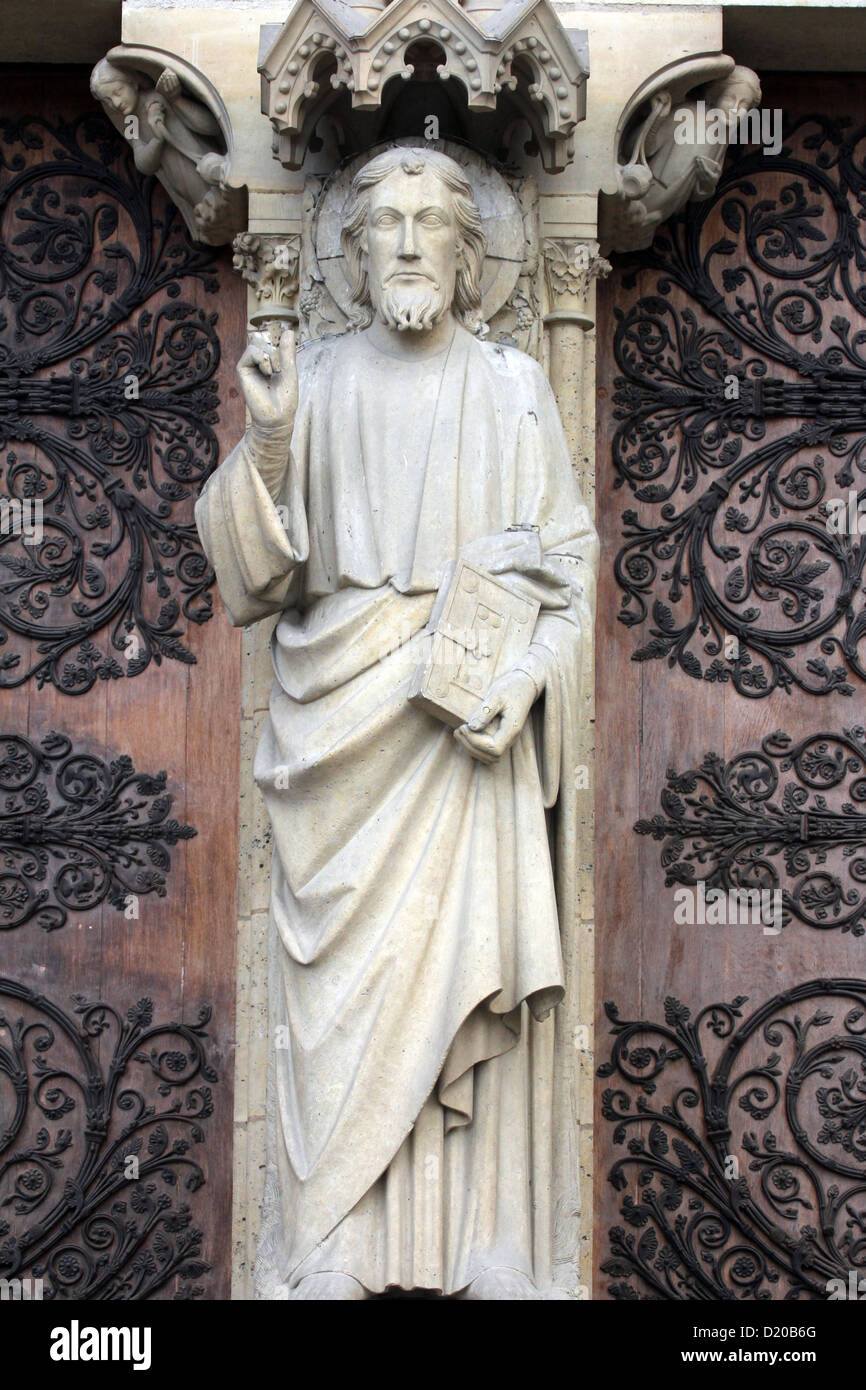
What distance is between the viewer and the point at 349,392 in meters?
7.20

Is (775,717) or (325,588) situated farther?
(775,717)

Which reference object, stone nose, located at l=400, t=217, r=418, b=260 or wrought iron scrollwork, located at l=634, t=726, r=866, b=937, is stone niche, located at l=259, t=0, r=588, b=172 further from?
wrought iron scrollwork, located at l=634, t=726, r=866, b=937

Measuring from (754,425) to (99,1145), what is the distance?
244 centimetres

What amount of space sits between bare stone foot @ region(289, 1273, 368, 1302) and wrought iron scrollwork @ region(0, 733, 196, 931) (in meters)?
1.37

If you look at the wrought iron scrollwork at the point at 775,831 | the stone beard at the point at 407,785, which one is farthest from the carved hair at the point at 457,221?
the wrought iron scrollwork at the point at 775,831

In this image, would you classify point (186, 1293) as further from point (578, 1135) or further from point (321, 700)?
point (321, 700)

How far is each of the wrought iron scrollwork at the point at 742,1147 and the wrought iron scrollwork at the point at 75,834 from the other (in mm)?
1220

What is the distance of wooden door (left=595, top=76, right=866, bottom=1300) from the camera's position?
754cm

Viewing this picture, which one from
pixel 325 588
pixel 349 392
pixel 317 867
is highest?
pixel 349 392

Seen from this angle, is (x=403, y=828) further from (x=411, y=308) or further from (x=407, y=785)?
(x=411, y=308)

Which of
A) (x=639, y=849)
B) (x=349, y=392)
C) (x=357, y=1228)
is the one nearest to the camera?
(x=357, y=1228)

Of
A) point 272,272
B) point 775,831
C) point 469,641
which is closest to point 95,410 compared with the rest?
point 272,272
